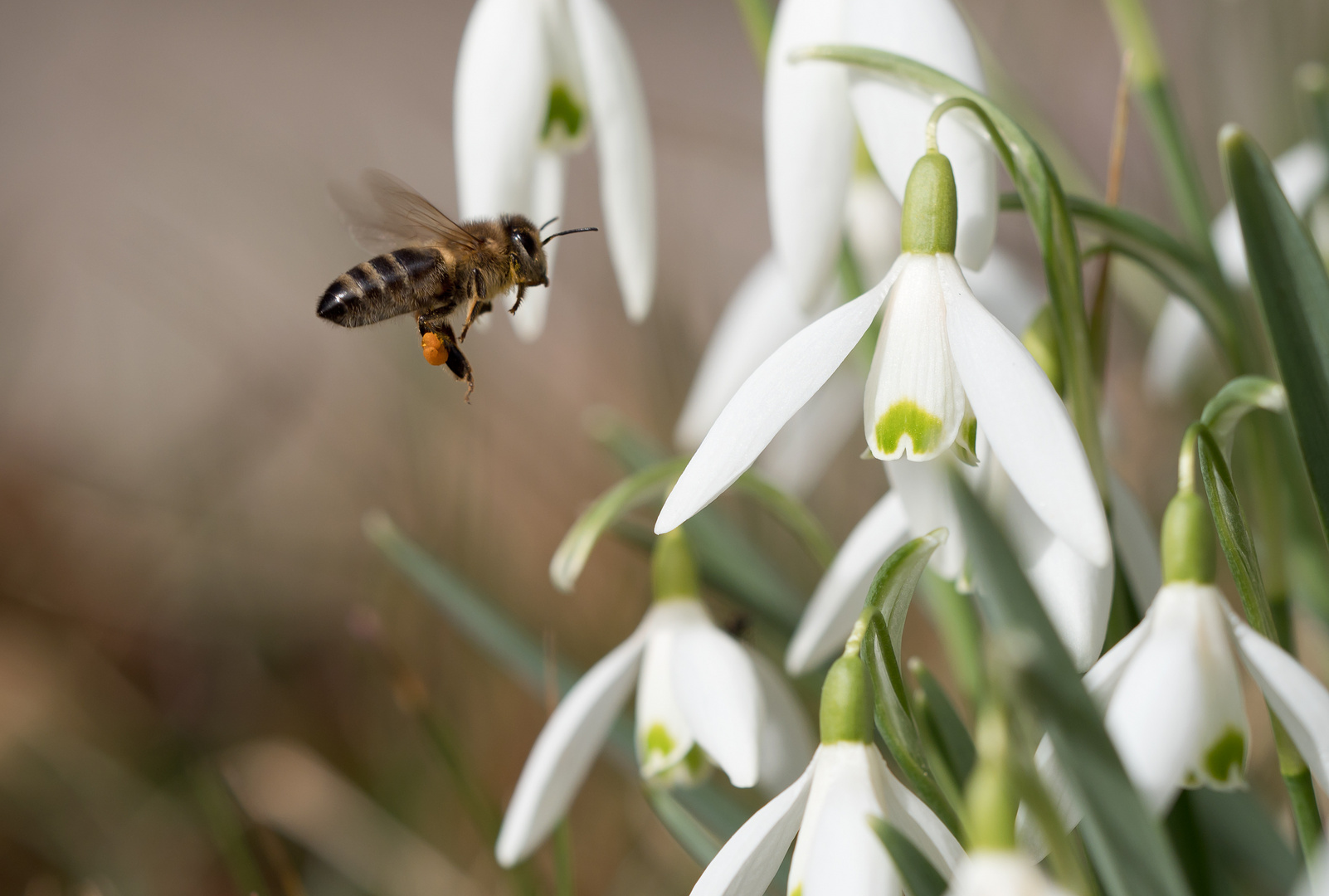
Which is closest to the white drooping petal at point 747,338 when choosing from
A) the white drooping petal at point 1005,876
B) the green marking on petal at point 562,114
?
the green marking on petal at point 562,114

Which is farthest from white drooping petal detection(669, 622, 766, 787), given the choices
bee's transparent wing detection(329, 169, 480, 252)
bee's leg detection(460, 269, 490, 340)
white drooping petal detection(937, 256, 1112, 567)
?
bee's transparent wing detection(329, 169, 480, 252)

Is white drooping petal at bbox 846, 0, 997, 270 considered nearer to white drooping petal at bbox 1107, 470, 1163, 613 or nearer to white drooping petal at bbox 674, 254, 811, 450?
white drooping petal at bbox 1107, 470, 1163, 613

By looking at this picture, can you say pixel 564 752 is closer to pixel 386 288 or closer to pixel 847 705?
pixel 847 705

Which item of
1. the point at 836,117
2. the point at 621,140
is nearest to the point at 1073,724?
the point at 836,117

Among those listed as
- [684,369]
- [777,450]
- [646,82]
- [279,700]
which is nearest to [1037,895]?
[777,450]

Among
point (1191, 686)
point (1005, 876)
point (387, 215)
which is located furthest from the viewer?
point (387, 215)

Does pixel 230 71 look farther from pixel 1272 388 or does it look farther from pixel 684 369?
pixel 1272 388

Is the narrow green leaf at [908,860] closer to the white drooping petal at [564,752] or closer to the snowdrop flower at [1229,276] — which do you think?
the white drooping petal at [564,752]
